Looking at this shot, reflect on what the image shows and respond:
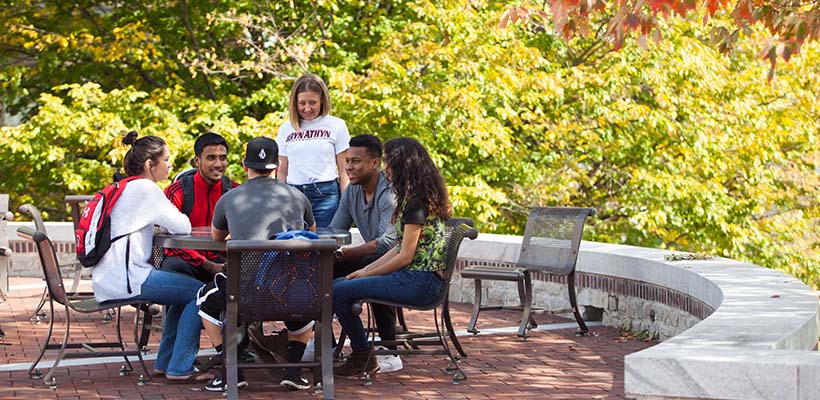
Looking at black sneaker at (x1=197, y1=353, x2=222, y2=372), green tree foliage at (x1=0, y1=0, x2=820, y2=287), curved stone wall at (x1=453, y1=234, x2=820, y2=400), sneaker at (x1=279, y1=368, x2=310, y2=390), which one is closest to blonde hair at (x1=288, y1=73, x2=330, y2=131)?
black sneaker at (x1=197, y1=353, x2=222, y2=372)

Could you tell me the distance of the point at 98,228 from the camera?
7039 millimetres

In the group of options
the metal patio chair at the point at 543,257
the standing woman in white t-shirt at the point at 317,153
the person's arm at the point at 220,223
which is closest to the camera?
the person's arm at the point at 220,223

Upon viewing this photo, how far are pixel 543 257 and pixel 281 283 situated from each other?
398cm

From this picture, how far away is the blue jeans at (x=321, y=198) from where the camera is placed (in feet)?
29.5

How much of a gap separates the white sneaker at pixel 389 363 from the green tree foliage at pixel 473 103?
835 centimetres

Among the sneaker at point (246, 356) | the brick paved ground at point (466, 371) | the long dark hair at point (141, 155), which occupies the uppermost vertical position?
the long dark hair at point (141, 155)

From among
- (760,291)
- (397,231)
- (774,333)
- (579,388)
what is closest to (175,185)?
(397,231)

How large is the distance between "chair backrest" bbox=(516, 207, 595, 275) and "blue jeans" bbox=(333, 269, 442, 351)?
2.47 meters

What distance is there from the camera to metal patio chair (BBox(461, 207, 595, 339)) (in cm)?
945

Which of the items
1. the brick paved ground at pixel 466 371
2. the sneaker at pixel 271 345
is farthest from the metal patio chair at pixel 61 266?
the sneaker at pixel 271 345

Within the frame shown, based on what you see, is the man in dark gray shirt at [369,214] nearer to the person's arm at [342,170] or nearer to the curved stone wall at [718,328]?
the person's arm at [342,170]

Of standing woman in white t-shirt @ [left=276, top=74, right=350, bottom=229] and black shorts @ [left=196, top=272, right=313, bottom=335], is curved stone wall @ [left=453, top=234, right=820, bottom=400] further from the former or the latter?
standing woman in white t-shirt @ [left=276, top=74, right=350, bottom=229]

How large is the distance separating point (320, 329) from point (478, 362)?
1777 mm

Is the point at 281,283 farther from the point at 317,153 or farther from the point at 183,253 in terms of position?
the point at 317,153
